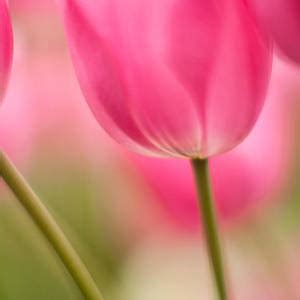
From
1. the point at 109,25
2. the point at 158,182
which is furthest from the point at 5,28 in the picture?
the point at 158,182

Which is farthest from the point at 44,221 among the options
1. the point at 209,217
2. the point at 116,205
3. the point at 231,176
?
the point at 116,205

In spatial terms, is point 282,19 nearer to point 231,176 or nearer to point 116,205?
point 231,176

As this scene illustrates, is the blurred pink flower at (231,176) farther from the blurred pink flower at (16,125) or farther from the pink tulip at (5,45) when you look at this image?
the pink tulip at (5,45)

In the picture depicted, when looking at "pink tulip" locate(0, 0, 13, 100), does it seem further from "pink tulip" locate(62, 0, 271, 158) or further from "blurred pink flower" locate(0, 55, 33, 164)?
"blurred pink flower" locate(0, 55, 33, 164)

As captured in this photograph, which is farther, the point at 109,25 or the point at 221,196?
the point at 221,196

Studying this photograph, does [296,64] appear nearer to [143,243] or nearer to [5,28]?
[5,28]

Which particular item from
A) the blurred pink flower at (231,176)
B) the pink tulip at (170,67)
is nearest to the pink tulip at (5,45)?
the pink tulip at (170,67)

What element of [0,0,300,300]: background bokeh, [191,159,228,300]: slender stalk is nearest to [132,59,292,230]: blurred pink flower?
[0,0,300,300]: background bokeh
